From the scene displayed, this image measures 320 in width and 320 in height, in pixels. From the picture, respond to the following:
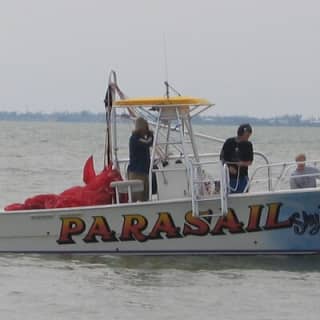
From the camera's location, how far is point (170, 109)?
1525 cm

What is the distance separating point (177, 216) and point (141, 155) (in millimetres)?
1001

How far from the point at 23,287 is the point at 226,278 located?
2534mm

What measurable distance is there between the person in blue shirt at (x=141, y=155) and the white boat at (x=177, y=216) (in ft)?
0.49

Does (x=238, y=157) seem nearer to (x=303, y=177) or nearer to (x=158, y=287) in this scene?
(x=303, y=177)

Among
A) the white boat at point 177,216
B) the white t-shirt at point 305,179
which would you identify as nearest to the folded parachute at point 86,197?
the white boat at point 177,216

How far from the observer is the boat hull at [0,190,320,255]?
14.6 meters

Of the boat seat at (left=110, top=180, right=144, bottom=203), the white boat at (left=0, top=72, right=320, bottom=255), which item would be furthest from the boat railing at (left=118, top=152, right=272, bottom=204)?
the boat seat at (left=110, top=180, right=144, bottom=203)

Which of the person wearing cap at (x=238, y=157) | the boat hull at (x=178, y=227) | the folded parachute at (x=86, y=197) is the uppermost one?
the person wearing cap at (x=238, y=157)

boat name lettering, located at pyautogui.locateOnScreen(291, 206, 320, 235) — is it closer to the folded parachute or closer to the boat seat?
the boat seat

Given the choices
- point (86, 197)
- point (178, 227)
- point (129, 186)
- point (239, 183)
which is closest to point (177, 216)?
point (178, 227)

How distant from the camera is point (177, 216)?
48.6 feet

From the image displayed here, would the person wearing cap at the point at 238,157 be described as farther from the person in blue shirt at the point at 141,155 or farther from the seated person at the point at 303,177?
the person in blue shirt at the point at 141,155

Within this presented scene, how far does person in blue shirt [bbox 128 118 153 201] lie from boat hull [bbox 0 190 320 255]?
0.39m

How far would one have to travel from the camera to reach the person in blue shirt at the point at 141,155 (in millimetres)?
15125
